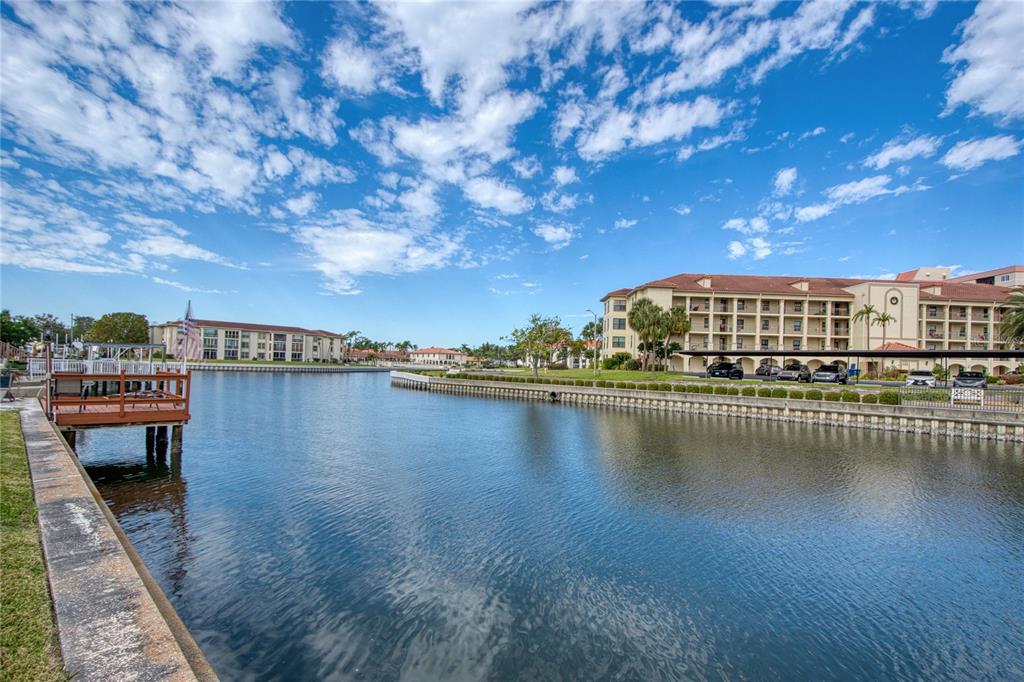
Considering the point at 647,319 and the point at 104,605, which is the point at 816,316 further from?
the point at 104,605

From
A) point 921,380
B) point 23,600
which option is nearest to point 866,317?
point 921,380

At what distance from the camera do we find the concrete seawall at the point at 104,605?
4.73 meters

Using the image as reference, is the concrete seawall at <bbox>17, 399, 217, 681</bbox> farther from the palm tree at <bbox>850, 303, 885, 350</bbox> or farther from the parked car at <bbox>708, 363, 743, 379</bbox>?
the palm tree at <bbox>850, 303, 885, 350</bbox>

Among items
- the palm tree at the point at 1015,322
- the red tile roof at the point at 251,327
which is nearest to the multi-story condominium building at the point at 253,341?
the red tile roof at the point at 251,327

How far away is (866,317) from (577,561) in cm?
7582

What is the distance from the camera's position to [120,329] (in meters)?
123

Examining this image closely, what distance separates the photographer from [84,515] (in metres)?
8.84

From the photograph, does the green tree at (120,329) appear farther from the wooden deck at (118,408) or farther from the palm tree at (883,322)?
the palm tree at (883,322)

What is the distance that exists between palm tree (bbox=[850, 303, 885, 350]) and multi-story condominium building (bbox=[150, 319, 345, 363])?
13375cm

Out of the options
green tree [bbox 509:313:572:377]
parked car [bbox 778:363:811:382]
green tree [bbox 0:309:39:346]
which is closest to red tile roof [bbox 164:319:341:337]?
green tree [bbox 0:309:39:346]

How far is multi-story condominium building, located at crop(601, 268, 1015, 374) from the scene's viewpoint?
69625 millimetres

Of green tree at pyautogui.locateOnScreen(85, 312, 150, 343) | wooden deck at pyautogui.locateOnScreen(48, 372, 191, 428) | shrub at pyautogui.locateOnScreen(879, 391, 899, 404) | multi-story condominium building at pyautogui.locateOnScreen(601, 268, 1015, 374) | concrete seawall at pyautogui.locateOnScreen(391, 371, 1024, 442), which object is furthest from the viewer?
green tree at pyautogui.locateOnScreen(85, 312, 150, 343)

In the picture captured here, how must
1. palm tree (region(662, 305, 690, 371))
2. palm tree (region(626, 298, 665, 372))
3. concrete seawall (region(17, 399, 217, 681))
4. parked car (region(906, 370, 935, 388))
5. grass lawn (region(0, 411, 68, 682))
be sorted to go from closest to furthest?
grass lawn (region(0, 411, 68, 682)) < concrete seawall (region(17, 399, 217, 681)) < parked car (region(906, 370, 935, 388)) < palm tree (region(626, 298, 665, 372)) < palm tree (region(662, 305, 690, 371))

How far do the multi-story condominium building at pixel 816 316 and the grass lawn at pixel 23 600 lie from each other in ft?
224
